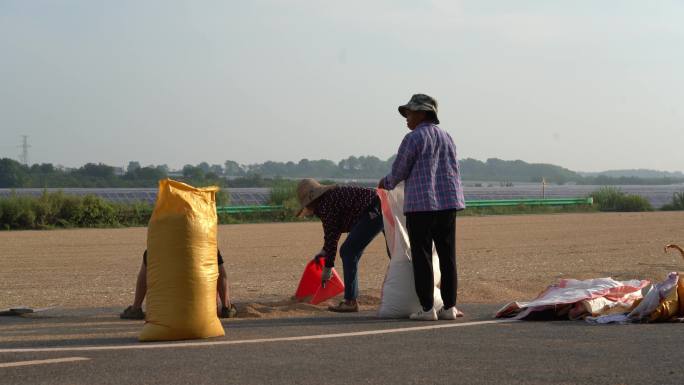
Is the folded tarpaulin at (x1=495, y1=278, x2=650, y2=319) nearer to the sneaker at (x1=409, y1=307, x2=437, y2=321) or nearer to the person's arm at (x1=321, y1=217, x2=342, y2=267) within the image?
the sneaker at (x1=409, y1=307, x2=437, y2=321)

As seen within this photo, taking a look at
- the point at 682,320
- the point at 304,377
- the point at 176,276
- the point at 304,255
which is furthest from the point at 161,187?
the point at 304,255

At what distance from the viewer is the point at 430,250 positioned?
8.95 meters

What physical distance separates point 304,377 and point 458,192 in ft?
11.2

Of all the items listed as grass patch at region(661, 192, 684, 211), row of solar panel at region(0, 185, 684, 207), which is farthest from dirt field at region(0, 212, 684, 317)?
grass patch at region(661, 192, 684, 211)

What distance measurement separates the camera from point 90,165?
8850 cm

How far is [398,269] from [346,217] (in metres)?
0.86

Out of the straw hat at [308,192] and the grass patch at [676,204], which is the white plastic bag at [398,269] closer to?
the straw hat at [308,192]

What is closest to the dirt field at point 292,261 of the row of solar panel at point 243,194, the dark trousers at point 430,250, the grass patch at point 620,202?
the dark trousers at point 430,250

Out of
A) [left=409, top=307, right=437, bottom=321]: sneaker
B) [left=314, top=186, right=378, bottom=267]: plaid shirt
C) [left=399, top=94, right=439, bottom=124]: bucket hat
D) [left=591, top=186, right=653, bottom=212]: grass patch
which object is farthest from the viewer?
[left=591, top=186, right=653, bottom=212]: grass patch

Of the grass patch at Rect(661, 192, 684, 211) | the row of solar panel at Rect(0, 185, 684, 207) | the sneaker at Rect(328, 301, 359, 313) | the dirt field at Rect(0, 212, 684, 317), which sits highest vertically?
the row of solar panel at Rect(0, 185, 684, 207)

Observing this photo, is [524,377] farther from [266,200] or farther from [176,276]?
[266,200]

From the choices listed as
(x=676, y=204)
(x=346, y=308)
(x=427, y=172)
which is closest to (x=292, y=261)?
(x=346, y=308)

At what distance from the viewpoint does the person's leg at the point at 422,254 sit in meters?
8.86

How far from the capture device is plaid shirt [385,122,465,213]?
8.85m
